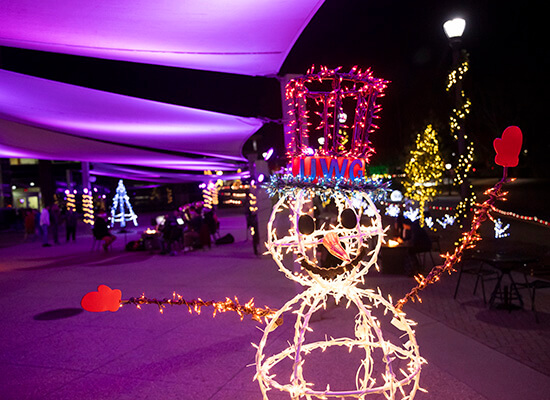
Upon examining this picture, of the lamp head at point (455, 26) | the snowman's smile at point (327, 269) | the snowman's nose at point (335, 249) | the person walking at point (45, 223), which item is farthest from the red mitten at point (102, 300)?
the person walking at point (45, 223)

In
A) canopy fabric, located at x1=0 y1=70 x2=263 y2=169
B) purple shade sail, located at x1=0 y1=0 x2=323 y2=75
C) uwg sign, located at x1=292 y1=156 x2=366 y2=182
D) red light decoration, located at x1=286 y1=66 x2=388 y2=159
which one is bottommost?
uwg sign, located at x1=292 y1=156 x2=366 y2=182

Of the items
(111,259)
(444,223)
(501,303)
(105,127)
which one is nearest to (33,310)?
(105,127)

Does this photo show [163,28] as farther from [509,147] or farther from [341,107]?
[509,147]

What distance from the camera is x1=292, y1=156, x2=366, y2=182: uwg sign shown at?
304 cm

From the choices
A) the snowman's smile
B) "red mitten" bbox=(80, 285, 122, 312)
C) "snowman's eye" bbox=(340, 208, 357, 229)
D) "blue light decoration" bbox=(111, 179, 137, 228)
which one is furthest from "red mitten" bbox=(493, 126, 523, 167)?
"blue light decoration" bbox=(111, 179, 137, 228)

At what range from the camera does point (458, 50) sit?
911cm

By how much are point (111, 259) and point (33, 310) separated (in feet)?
17.8

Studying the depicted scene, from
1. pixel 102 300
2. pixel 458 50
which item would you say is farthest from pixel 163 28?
pixel 458 50

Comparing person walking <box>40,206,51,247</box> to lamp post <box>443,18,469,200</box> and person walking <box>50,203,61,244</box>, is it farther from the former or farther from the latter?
lamp post <box>443,18,469,200</box>

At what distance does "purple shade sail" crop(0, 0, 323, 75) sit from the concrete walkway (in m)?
3.82

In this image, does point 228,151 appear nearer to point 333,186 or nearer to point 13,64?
point 13,64

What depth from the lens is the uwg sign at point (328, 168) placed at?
3.04 m

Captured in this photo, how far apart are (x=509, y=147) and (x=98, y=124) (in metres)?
8.99

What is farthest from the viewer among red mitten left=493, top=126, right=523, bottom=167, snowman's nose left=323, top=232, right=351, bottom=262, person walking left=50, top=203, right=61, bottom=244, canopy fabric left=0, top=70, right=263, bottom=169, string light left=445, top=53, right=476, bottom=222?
person walking left=50, top=203, right=61, bottom=244
